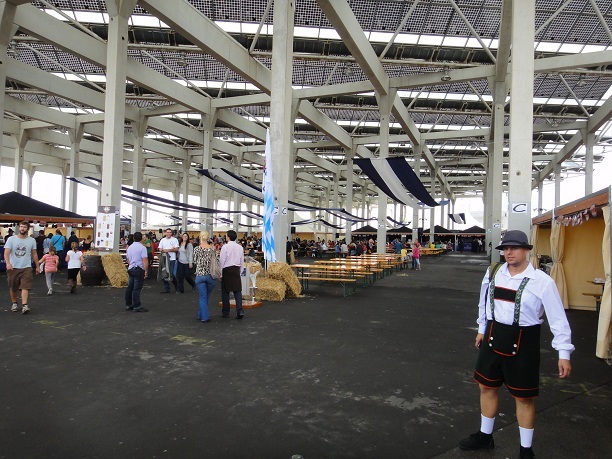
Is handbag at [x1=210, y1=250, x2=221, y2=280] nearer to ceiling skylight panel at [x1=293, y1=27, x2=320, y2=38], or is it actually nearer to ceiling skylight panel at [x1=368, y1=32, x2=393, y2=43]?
ceiling skylight panel at [x1=293, y1=27, x2=320, y2=38]

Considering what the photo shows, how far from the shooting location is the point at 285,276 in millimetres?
9062

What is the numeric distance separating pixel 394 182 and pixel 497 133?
4.99 m

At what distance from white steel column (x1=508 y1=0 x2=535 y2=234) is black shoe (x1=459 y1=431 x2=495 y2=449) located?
521 cm

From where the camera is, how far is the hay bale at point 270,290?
28.6 feet

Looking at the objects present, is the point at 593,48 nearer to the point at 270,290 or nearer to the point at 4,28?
the point at 270,290

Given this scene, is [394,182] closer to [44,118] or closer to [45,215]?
[45,215]

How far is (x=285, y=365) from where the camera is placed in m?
4.41

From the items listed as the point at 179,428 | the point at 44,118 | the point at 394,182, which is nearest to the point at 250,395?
the point at 179,428

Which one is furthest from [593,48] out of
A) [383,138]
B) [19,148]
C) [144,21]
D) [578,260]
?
[19,148]

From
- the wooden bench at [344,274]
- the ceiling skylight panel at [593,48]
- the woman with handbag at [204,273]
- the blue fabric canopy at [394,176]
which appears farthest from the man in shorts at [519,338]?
the ceiling skylight panel at [593,48]

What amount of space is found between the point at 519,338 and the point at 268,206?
597 cm

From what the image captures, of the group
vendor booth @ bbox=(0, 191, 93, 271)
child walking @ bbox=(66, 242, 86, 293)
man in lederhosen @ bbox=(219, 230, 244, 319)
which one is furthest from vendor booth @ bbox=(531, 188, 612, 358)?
vendor booth @ bbox=(0, 191, 93, 271)

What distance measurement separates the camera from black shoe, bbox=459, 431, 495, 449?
2.70 m

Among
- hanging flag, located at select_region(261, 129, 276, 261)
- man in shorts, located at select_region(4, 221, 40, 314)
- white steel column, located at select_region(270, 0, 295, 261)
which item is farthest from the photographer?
white steel column, located at select_region(270, 0, 295, 261)
